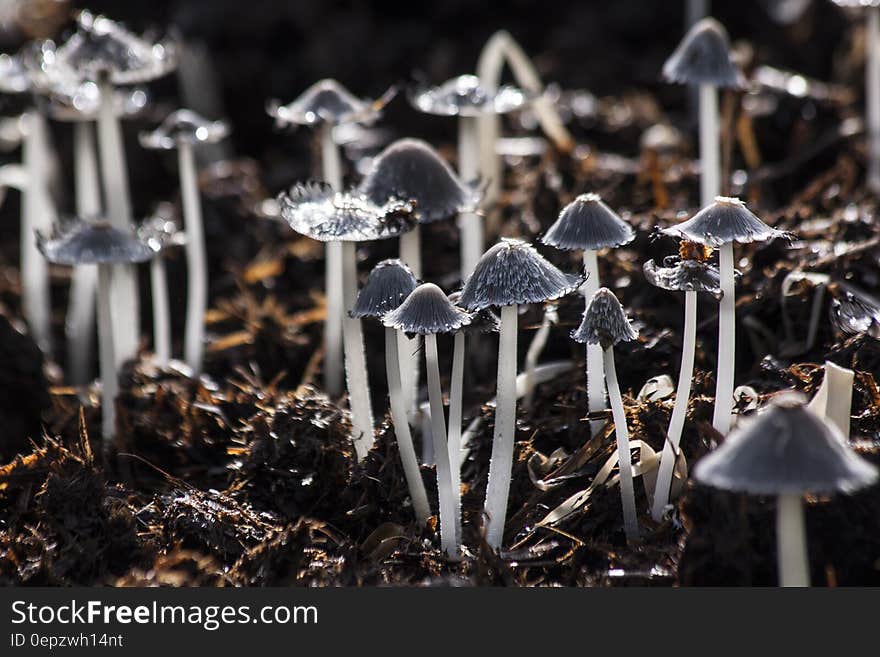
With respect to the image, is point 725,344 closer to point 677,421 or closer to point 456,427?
point 677,421

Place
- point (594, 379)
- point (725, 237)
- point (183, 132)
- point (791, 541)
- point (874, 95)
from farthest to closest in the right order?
point (874, 95) → point (183, 132) → point (594, 379) → point (725, 237) → point (791, 541)

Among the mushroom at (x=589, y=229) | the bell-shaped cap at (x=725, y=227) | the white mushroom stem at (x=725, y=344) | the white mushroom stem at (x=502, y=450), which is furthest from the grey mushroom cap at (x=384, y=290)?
the white mushroom stem at (x=725, y=344)

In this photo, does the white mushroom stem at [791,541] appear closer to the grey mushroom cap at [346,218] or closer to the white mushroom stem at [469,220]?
the grey mushroom cap at [346,218]

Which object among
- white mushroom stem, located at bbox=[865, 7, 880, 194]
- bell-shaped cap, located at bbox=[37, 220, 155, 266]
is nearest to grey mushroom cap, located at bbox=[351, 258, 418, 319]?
bell-shaped cap, located at bbox=[37, 220, 155, 266]

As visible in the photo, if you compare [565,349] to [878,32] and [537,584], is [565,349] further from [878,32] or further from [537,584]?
[878,32]

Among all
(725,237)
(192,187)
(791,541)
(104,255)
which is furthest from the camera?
(192,187)

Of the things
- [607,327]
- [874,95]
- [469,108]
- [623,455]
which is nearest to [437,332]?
[607,327]
